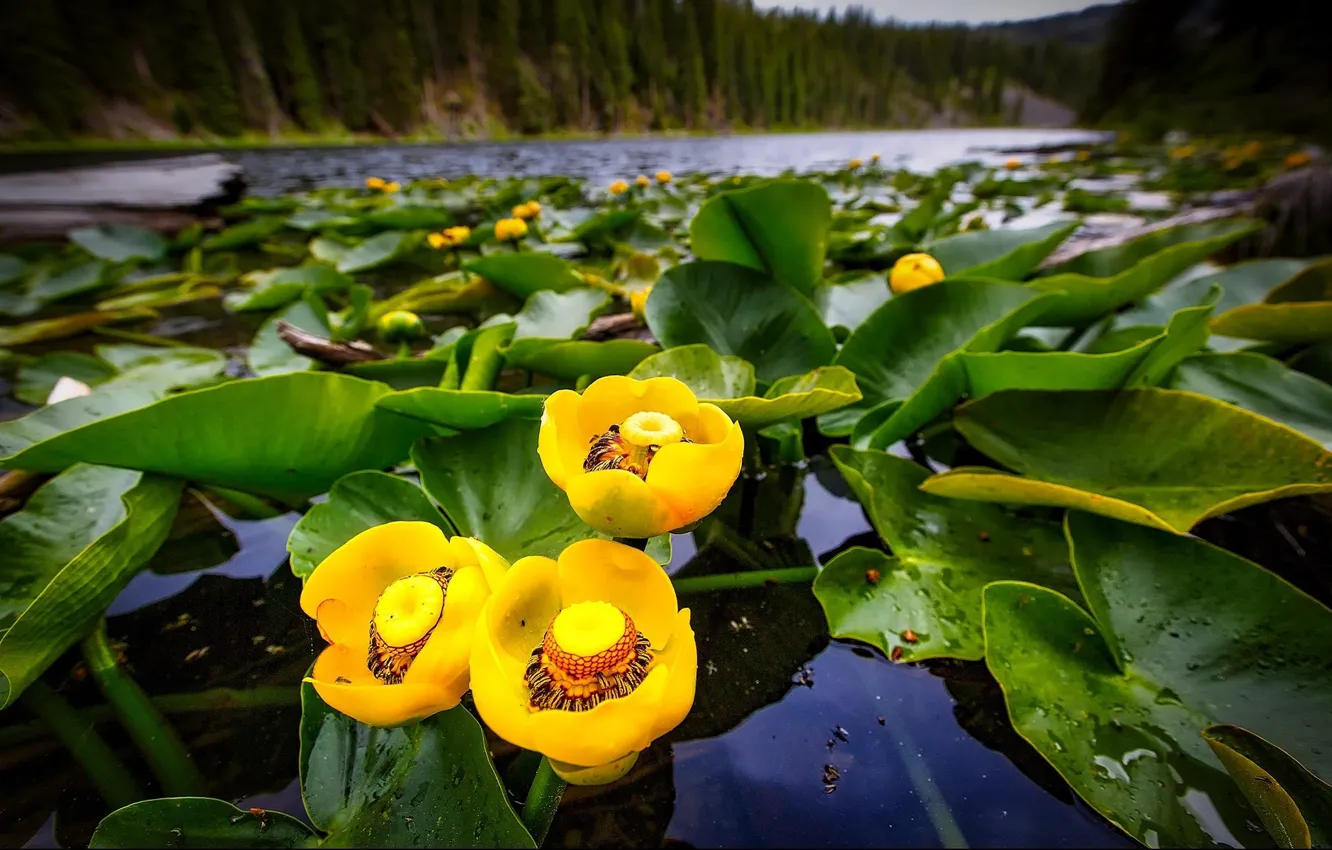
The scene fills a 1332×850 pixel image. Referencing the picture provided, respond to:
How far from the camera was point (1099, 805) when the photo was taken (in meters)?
0.42

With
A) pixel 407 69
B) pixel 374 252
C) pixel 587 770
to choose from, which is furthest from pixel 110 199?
pixel 407 69

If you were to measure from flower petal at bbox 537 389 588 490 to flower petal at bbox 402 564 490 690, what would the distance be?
0.08 metres

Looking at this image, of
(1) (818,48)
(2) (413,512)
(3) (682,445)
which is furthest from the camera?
(1) (818,48)

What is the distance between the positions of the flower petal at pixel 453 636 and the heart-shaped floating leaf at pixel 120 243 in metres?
2.24

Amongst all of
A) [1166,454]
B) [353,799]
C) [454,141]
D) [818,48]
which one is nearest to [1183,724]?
[1166,454]

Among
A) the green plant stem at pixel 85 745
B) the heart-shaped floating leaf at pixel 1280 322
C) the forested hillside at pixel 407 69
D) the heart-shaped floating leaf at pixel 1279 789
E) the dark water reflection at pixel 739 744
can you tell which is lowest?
the dark water reflection at pixel 739 744

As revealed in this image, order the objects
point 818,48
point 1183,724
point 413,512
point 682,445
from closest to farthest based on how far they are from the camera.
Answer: point 682,445 → point 1183,724 → point 413,512 → point 818,48

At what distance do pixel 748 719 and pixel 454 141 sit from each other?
2167cm

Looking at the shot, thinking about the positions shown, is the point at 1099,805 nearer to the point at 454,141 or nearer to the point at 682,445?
the point at 682,445

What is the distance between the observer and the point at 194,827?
364mm

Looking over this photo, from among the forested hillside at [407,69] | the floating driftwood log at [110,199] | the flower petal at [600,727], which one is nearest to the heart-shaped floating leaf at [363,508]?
the flower petal at [600,727]

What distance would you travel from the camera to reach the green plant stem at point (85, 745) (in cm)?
44

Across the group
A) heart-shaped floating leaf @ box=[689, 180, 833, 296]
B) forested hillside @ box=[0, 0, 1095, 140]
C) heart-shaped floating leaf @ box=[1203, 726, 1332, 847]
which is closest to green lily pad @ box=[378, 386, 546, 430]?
heart-shaped floating leaf @ box=[689, 180, 833, 296]

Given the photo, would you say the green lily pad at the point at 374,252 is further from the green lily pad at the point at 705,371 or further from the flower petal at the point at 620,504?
the flower petal at the point at 620,504
